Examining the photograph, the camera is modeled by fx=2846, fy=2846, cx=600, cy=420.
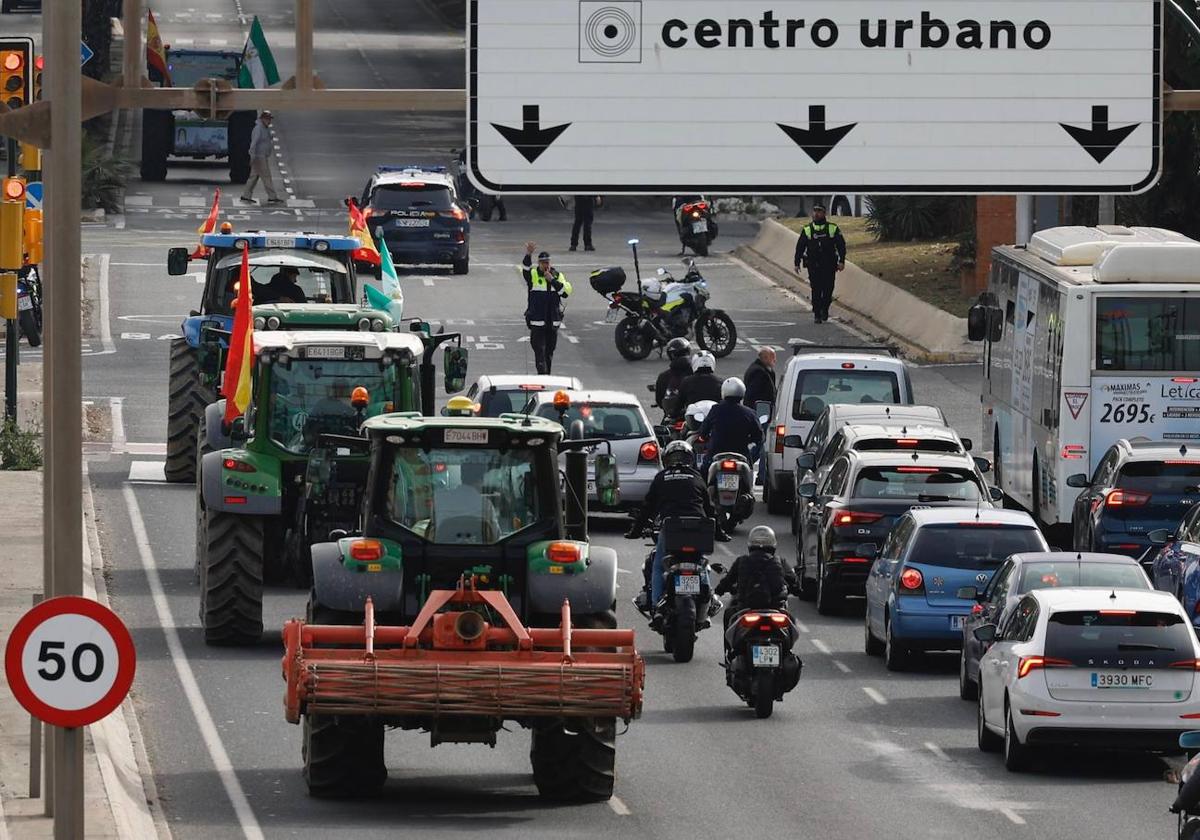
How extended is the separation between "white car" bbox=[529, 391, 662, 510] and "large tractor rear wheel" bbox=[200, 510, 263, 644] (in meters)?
7.16

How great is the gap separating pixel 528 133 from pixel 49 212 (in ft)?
7.92

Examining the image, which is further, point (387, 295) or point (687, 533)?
point (387, 295)

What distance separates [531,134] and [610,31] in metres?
0.56

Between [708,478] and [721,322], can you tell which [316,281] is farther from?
[721,322]

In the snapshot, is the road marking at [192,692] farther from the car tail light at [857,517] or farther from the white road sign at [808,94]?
the car tail light at [857,517]

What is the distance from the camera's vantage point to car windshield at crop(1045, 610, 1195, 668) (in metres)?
19.1

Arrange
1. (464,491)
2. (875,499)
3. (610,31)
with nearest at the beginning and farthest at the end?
(610,31), (464,491), (875,499)

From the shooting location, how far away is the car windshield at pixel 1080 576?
20953 millimetres

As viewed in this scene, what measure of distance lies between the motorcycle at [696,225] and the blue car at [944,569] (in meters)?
31.9

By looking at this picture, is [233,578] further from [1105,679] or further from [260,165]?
[260,165]

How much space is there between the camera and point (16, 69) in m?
24.9

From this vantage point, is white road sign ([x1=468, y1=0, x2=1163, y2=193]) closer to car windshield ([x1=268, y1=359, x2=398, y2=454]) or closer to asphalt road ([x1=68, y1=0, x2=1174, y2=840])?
asphalt road ([x1=68, y1=0, x2=1174, y2=840])

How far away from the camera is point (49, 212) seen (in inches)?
519

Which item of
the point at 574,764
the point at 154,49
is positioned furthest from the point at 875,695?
the point at 154,49
